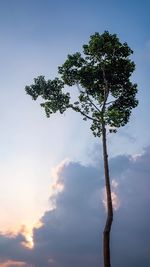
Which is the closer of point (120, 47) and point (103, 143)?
point (103, 143)

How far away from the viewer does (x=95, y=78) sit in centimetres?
2855

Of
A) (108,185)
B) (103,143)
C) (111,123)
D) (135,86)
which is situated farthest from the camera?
(135,86)

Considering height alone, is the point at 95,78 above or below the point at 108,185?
above

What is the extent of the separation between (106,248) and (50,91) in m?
13.8

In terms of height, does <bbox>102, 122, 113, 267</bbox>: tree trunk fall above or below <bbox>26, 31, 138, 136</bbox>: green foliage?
below

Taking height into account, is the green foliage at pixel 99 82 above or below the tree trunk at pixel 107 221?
above

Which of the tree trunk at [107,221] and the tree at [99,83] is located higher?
the tree at [99,83]

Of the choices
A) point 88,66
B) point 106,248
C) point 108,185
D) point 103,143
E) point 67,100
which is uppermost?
point 88,66

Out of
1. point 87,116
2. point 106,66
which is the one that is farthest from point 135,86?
point 87,116

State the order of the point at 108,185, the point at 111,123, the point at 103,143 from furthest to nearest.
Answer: the point at 111,123, the point at 103,143, the point at 108,185

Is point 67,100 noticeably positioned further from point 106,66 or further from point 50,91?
point 106,66

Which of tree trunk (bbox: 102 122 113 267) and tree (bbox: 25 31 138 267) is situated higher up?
tree (bbox: 25 31 138 267)

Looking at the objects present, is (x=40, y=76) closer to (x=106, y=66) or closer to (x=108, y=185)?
(x=106, y=66)

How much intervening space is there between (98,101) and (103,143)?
5039mm
